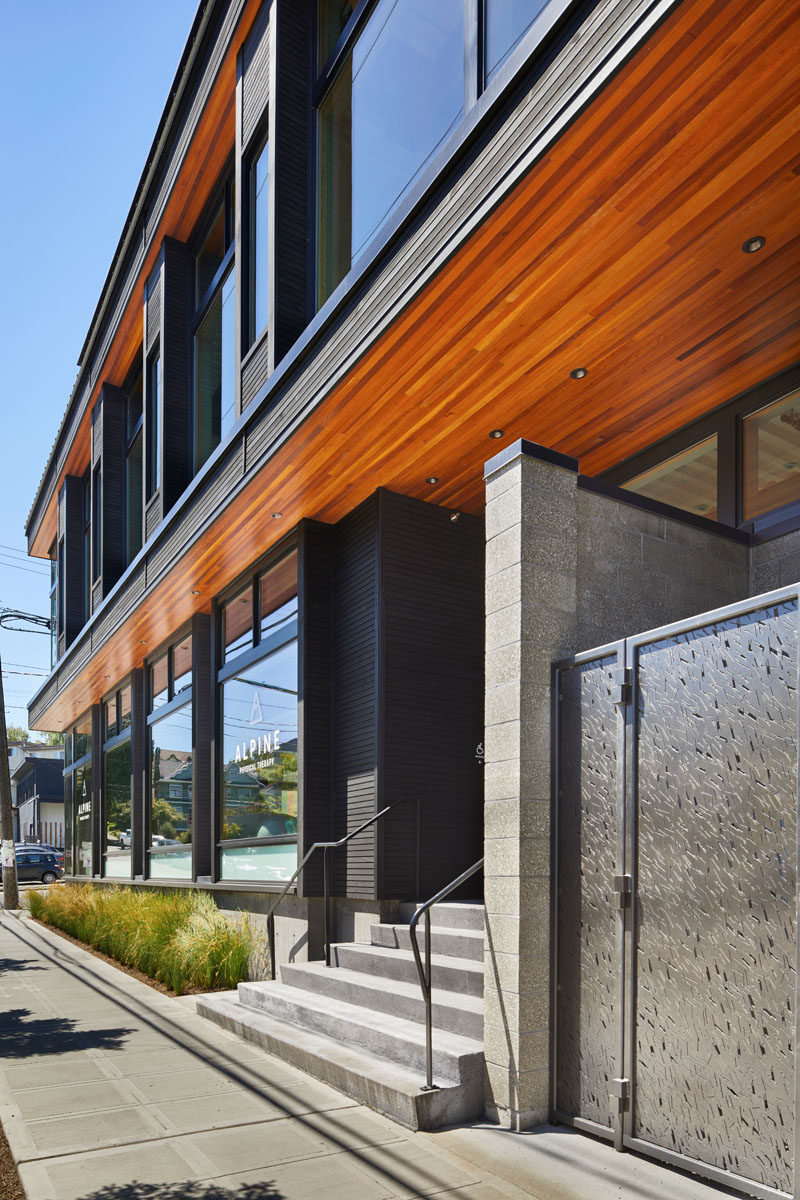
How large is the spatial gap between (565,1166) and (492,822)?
1799 mm

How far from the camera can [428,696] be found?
30.9 ft

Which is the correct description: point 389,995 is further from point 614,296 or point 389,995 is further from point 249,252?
point 249,252

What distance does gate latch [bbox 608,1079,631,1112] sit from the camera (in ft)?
16.0

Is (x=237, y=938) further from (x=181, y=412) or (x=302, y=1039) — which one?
(x=181, y=412)

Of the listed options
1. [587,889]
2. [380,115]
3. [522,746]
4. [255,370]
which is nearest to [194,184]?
[255,370]

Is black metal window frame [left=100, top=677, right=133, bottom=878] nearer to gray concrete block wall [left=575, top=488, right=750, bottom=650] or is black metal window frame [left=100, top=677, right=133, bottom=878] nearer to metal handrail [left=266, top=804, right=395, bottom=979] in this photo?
metal handrail [left=266, top=804, right=395, bottom=979]

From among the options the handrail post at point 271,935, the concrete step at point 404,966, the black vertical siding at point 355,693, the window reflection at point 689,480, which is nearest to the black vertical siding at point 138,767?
the handrail post at point 271,935

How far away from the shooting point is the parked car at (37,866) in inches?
1400

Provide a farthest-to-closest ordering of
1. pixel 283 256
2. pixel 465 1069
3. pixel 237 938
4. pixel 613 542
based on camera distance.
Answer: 1. pixel 237 938
2. pixel 283 256
3. pixel 613 542
4. pixel 465 1069

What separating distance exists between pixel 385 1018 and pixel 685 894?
115 inches

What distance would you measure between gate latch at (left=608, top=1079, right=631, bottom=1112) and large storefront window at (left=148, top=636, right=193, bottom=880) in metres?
9.89

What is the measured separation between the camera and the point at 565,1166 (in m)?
4.73

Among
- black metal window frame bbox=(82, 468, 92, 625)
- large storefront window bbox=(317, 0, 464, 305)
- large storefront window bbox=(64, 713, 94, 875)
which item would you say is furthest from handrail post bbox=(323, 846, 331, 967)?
large storefront window bbox=(64, 713, 94, 875)

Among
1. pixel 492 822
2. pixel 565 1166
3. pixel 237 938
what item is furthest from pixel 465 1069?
pixel 237 938
